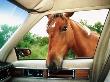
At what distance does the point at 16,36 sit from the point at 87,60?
119cm

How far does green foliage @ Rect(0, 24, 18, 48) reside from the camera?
4434 mm

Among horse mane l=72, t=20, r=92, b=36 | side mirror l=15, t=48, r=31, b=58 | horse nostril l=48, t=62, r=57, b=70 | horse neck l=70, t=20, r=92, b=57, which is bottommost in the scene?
horse nostril l=48, t=62, r=57, b=70

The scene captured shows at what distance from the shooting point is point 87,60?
4.50m

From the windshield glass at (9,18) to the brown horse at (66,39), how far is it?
1.53 ft

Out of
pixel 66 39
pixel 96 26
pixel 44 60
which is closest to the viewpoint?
pixel 96 26

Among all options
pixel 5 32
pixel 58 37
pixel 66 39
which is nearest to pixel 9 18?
pixel 5 32

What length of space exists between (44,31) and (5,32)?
603mm

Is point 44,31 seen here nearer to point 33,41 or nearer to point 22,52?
point 33,41

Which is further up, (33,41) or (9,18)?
(9,18)

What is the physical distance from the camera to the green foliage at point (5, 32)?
14.5 ft

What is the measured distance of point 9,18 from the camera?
4.44 meters

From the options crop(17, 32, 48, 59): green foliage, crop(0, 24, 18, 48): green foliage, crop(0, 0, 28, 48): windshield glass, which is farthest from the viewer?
crop(17, 32, 48, 59): green foliage

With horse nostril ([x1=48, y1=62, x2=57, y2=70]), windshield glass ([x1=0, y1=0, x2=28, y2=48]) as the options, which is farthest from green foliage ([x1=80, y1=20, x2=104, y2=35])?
windshield glass ([x1=0, y1=0, x2=28, y2=48])

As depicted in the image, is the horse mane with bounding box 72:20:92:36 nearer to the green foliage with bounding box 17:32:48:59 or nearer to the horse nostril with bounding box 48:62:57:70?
the green foliage with bounding box 17:32:48:59
